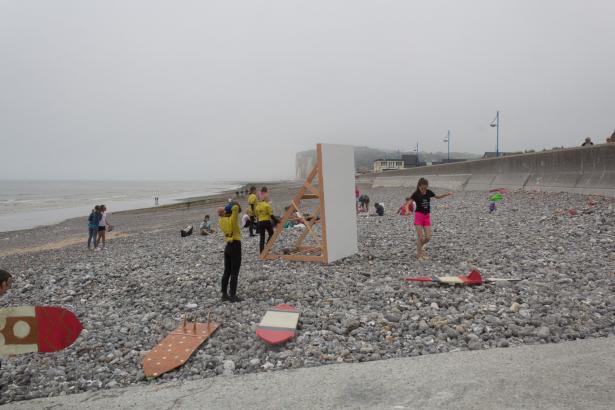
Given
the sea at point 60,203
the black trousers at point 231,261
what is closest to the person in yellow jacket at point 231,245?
the black trousers at point 231,261

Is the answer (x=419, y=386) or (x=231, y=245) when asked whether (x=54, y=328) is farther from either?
(x=419, y=386)

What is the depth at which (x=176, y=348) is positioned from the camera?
5191mm

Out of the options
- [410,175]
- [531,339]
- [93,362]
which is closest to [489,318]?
[531,339]

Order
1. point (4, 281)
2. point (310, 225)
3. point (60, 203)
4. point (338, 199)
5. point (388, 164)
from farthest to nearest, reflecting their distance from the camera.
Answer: point (388, 164)
point (60, 203)
point (310, 225)
point (338, 199)
point (4, 281)

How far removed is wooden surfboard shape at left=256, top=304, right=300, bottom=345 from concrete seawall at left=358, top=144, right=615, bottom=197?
1262 cm

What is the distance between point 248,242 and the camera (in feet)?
44.8

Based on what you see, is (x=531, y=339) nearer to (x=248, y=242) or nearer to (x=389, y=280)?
(x=389, y=280)

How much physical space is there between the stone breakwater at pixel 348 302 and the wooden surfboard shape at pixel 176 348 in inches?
4.0

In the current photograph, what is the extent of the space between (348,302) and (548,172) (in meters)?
15.4

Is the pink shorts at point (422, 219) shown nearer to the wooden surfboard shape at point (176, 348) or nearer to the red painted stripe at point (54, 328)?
the wooden surfboard shape at point (176, 348)

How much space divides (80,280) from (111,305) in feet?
9.47

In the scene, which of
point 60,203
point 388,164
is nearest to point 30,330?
point 60,203

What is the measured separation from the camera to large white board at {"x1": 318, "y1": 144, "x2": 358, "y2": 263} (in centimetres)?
947

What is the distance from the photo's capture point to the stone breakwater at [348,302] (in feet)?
15.8
